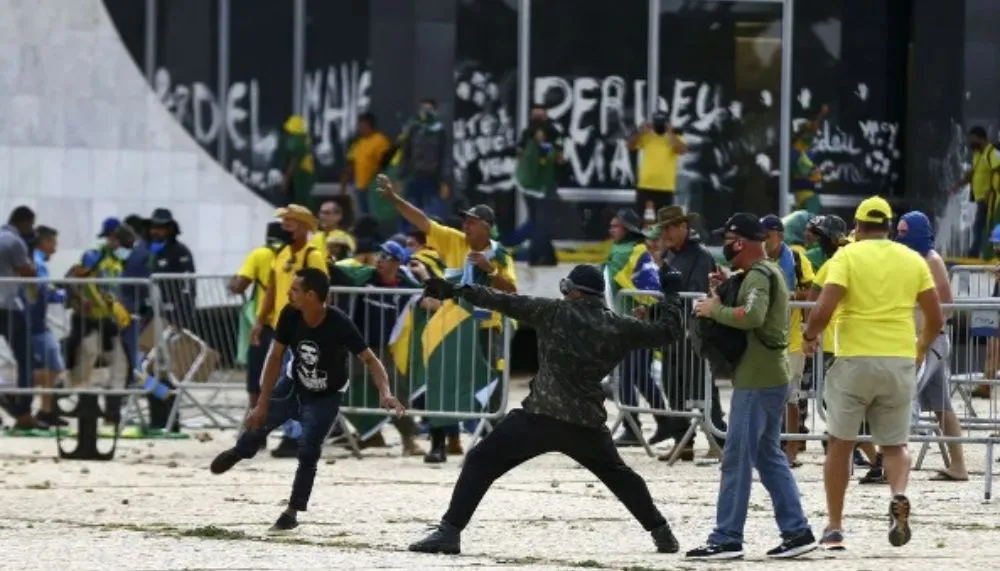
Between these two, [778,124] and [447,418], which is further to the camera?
[778,124]

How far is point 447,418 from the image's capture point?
18812mm

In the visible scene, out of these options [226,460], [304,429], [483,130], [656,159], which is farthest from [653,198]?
[304,429]

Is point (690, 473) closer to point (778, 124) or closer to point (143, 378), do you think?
point (143, 378)

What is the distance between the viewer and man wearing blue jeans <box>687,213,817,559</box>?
12.8 metres

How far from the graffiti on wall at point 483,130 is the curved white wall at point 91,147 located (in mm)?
2070

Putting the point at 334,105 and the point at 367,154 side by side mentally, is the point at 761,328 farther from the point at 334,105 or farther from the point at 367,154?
the point at 334,105

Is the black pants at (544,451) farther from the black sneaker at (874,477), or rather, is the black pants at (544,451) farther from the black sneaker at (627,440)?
the black sneaker at (627,440)

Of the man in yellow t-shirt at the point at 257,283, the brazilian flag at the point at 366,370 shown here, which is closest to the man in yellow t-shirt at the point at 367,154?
the man in yellow t-shirt at the point at 257,283

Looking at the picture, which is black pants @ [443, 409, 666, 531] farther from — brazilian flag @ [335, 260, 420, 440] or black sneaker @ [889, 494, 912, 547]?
brazilian flag @ [335, 260, 420, 440]

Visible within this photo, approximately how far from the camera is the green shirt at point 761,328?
12778 millimetres

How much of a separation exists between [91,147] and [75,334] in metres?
6.48

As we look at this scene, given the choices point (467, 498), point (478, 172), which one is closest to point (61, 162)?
point (478, 172)

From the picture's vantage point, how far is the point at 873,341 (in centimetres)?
1296

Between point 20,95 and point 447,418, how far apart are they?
9.63 meters
